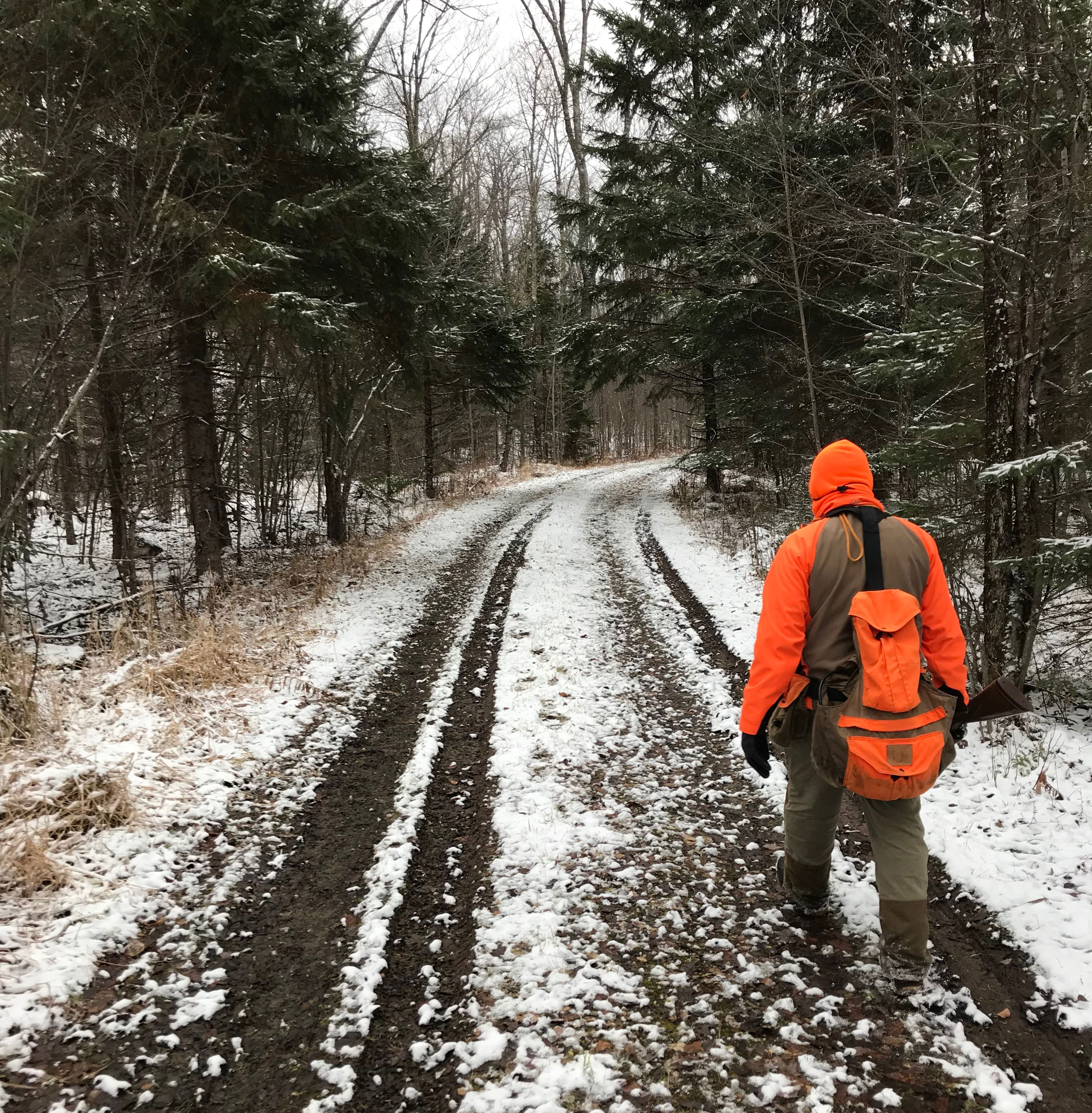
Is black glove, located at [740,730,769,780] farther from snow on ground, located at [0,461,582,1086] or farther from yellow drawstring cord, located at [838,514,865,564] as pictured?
snow on ground, located at [0,461,582,1086]

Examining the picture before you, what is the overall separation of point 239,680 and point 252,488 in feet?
30.6

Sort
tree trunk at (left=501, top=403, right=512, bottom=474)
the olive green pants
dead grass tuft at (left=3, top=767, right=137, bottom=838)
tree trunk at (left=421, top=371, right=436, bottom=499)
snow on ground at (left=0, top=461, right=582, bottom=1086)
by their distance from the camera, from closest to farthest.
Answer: the olive green pants, snow on ground at (left=0, top=461, right=582, bottom=1086), dead grass tuft at (left=3, top=767, right=137, bottom=838), tree trunk at (left=421, top=371, right=436, bottom=499), tree trunk at (left=501, top=403, right=512, bottom=474)

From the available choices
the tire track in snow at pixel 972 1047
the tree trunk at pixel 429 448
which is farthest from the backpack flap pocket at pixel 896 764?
the tree trunk at pixel 429 448

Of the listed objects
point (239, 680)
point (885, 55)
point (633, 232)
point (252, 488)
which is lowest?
point (239, 680)

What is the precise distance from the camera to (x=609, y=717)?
6055mm

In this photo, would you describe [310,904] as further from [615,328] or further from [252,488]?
[615,328]

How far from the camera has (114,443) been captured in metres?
9.56

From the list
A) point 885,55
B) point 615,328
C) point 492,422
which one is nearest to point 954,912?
point 885,55

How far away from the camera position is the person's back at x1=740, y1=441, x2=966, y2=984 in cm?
306

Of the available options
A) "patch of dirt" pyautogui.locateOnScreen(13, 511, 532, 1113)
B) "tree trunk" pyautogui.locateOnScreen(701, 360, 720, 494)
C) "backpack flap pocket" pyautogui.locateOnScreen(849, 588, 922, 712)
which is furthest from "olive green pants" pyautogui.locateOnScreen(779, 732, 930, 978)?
"tree trunk" pyautogui.locateOnScreen(701, 360, 720, 494)

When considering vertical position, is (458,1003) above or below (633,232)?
below

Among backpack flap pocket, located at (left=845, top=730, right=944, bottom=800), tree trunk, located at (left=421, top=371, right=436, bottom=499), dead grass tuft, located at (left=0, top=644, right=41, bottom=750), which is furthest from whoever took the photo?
tree trunk, located at (left=421, top=371, right=436, bottom=499)

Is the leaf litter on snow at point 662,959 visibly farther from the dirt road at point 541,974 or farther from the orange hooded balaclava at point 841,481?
the orange hooded balaclava at point 841,481

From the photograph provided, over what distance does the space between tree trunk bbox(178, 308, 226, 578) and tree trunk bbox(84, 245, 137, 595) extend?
0.83 m
